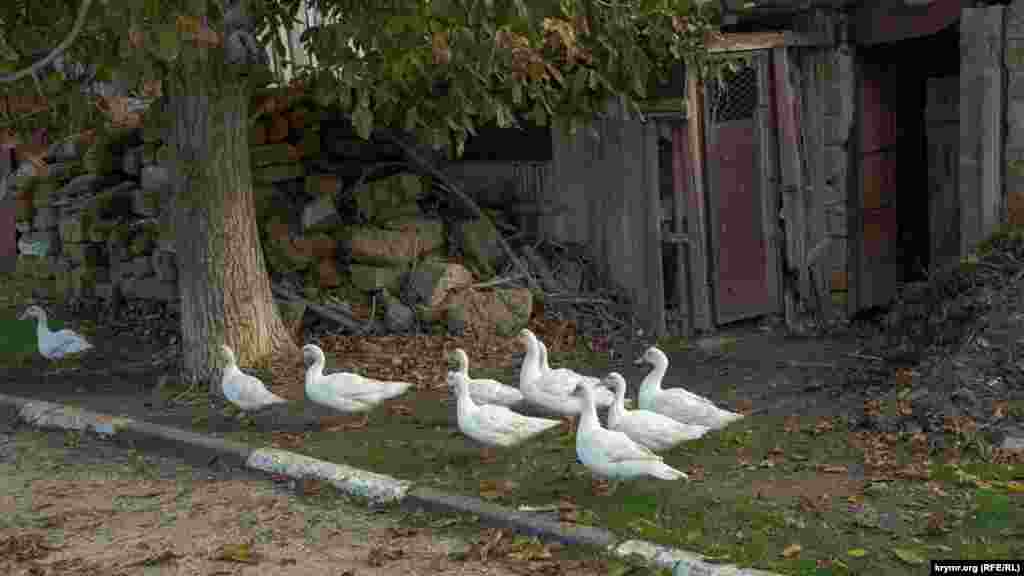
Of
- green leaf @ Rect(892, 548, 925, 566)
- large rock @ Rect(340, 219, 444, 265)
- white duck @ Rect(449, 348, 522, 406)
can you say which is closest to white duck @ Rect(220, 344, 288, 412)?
white duck @ Rect(449, 348, 522, 406)

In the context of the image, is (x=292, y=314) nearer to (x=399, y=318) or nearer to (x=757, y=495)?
(x=399, y=318)

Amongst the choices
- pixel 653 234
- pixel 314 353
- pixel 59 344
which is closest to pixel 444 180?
pixel 653 234

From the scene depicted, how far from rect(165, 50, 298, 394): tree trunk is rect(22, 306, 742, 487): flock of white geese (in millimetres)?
323

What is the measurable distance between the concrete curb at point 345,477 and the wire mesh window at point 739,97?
5426 millimetres

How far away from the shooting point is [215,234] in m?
10.5

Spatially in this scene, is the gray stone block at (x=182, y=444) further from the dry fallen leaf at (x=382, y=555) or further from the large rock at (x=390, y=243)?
the large rock at (x=390, y=243)

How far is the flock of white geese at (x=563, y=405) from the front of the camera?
24.2ft

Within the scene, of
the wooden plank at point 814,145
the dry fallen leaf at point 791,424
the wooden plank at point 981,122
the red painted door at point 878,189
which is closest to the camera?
the dry fallen leaf at point 791,424

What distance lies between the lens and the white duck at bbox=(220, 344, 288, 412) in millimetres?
9758

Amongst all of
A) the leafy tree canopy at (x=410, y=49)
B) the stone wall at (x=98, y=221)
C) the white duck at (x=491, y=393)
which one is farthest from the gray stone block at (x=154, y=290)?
the white duck at (x=491, y=393)

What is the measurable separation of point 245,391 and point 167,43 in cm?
348

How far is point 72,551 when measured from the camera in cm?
730

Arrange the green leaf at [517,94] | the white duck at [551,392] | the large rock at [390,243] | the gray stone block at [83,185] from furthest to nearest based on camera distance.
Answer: the gray stone block at [83,185] < the large rock at [390,243] < the white duck at [551,392] < the green leaf at [517,94]

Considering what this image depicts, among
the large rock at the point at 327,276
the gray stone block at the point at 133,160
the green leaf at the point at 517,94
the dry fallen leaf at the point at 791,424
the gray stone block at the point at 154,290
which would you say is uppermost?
the green leaf at the point at 517,94
